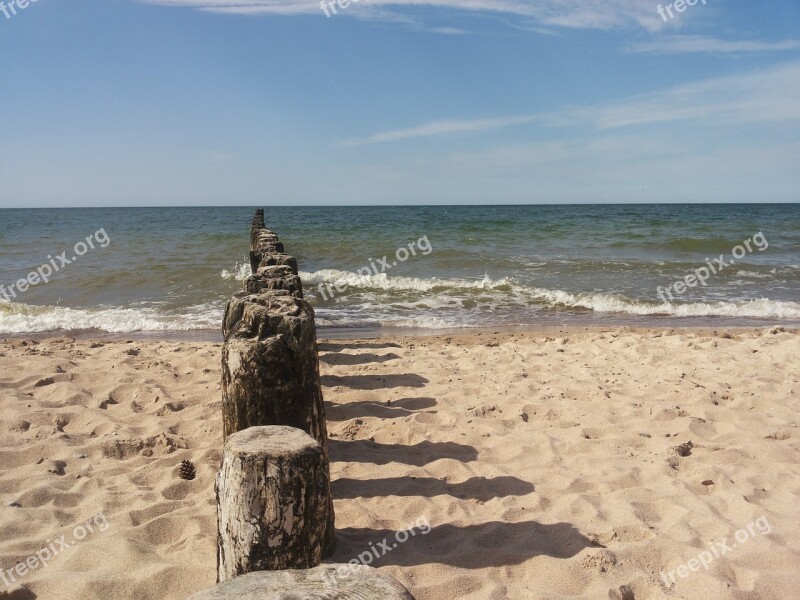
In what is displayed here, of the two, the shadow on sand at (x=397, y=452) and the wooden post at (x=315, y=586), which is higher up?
the wooden post at (x=315, y=586)

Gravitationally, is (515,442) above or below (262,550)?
below

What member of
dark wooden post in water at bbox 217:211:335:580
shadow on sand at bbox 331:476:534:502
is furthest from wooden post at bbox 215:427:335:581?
shadow on sand at bbox 331:476:534:502

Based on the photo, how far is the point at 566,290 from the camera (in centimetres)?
1395

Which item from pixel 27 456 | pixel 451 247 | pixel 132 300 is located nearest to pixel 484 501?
pixel 27 456

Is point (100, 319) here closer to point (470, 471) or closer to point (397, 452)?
point (397, 452)

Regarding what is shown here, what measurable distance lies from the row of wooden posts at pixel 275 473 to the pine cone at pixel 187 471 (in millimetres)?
1065

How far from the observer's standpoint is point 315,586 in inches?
64.5

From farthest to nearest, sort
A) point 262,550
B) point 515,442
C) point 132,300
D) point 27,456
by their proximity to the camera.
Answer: point 132,300 → point 515,442 → point 27,456 → point 262,550

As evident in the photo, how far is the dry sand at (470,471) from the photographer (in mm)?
3211

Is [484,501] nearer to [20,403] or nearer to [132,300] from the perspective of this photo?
[20,403]

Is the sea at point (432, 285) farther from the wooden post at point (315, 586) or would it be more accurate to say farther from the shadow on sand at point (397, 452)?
the wooden post at point (315, 586)

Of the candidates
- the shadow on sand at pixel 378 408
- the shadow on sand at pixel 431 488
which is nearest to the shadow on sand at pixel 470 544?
the shadow on sand at pixel 431 488

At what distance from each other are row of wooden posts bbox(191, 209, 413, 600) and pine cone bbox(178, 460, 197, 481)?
106 centimetres

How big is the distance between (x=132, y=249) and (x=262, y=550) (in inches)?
930
